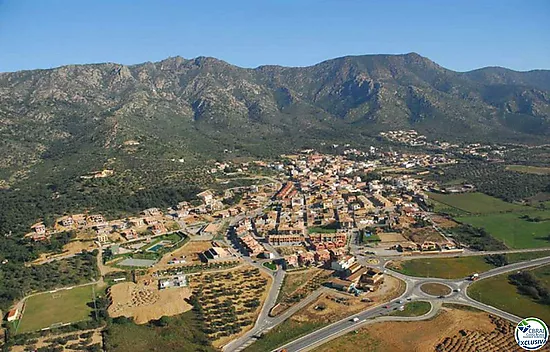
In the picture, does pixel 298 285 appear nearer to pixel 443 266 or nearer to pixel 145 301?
pixel 145 301

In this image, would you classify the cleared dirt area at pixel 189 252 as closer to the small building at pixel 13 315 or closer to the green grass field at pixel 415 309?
the small building at pixel 13 315

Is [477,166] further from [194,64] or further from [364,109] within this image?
[194,64]

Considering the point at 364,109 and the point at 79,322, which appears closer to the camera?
the point at 79,322

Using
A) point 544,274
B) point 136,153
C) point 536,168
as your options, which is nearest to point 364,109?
point 536,168

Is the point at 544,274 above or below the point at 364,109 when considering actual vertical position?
below

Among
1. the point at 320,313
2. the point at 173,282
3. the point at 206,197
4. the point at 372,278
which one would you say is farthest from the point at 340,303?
the point at 206,197

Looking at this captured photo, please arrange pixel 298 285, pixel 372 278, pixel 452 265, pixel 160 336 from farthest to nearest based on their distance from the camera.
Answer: pixel 452 265
pixel 298 285
pixel 372 278
pixel 160 336

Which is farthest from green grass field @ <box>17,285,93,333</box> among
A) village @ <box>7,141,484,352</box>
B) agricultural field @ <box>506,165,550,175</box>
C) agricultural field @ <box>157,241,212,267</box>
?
agricultural field @ <box>506,165,550,175</box>
